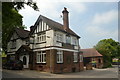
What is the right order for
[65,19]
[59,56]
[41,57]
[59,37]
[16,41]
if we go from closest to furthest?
1. [59,56]
2. [41,57]
3. [59,37]
4. [65,19]
5. [16,41]

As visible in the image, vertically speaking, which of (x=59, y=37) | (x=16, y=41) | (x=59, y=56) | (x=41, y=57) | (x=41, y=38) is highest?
(x=59, y=37)

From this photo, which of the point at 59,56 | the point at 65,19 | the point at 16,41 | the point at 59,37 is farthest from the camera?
the point at 16,41

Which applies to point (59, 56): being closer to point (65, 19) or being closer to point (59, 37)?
point (59, 37)

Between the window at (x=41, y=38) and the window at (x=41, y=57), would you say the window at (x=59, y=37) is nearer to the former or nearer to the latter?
the window at (x=41, y=38)

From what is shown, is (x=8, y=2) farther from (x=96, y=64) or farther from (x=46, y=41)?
(x=96, y=64)

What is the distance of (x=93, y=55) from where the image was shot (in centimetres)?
4300

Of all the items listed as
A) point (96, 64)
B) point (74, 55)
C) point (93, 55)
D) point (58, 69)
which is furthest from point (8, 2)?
point (93, 55)

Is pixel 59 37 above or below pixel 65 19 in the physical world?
below

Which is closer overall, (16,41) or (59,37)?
(59,37)

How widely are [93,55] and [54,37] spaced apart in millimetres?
23875

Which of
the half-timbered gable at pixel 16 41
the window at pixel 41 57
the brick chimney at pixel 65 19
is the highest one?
the brick chimney at pixel 65 19

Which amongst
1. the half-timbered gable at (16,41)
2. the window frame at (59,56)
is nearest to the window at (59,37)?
the window frame at (59,56)

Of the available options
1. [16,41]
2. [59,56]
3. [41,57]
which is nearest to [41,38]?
[41,57]

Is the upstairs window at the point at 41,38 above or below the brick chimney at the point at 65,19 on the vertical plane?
below
